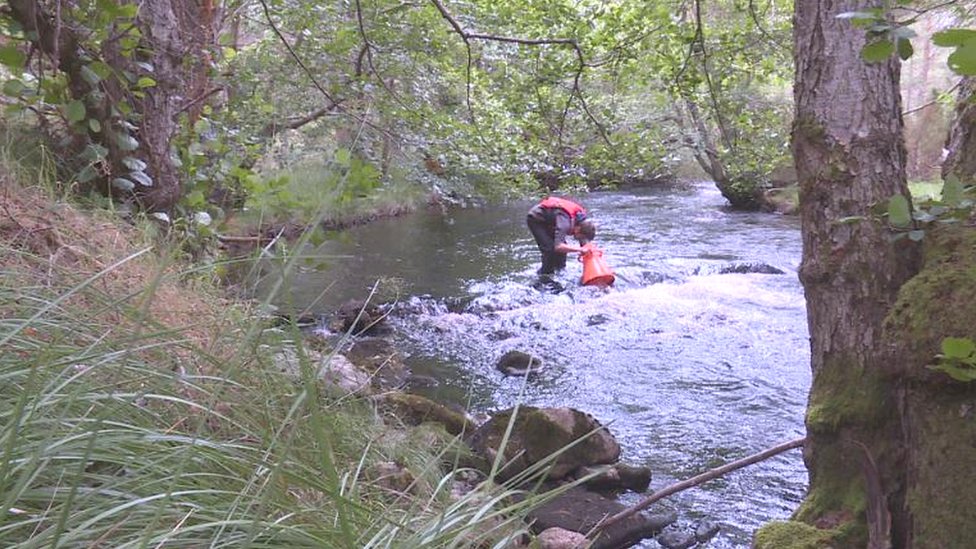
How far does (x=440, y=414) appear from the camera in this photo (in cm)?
556

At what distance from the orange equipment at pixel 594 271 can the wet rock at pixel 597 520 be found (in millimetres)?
5565

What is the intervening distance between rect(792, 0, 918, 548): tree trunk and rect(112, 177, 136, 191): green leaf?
2905 millimetres

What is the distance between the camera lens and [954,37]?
1176mm

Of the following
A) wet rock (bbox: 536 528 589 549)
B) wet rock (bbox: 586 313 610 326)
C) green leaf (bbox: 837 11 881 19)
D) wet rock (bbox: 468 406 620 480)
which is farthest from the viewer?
wet rock (bbox: 586 313 610 326)

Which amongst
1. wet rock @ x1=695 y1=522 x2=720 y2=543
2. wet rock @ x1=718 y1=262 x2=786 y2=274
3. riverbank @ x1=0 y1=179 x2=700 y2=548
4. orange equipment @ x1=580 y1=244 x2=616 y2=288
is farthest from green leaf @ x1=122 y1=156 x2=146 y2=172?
wet rock @ x1=718 y1=262 x2=786 y2=274

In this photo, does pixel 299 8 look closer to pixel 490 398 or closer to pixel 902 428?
pixel 490 398

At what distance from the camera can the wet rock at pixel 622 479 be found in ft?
16.4

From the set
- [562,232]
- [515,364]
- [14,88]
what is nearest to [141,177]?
[14,88]

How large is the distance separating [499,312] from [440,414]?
4.02 meters

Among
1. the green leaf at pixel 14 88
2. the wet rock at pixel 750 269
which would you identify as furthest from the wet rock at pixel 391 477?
the wet rock at pixel 750 269

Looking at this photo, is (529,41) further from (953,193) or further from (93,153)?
(953,193)

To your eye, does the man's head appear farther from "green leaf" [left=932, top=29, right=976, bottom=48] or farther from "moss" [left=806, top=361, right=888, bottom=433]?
"green leaf" [left=932, top=29, right=976, bottom=48]

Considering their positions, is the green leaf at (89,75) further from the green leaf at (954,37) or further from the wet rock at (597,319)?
the wet rock at (597,319)

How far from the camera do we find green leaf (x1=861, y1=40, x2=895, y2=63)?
56.6 inches
